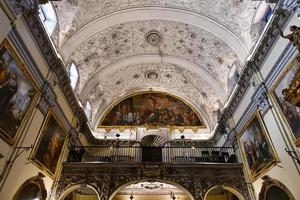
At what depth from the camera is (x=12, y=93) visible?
22.5ft

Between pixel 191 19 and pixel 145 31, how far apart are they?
114 inches

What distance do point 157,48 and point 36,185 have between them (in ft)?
35.0

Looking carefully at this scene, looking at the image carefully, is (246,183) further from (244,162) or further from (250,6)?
(250,6)

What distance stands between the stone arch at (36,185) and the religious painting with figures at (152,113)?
8414 mm

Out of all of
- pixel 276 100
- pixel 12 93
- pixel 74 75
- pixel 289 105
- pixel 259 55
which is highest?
pixel 74 75

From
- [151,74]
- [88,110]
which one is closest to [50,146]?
[88,110]

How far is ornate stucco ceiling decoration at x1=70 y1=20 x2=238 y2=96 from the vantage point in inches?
518

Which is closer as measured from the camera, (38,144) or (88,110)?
(38,144)

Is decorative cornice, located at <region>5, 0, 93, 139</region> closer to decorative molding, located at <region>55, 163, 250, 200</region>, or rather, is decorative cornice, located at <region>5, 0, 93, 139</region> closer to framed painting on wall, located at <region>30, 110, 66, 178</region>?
framed painting on wall, located at <region>30, 110, 66, 178</region>

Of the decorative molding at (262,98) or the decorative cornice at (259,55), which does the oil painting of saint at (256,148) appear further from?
the decorative cornice at (259,55)

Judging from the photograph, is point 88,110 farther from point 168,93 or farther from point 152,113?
point 168,93

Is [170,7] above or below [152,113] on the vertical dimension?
above

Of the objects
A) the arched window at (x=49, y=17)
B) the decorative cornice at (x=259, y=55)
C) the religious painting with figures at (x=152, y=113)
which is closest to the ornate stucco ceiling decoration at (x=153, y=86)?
the religious painting with figures at (x=152, y=113)

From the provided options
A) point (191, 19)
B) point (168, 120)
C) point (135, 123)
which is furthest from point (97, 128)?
point (191, 19)
